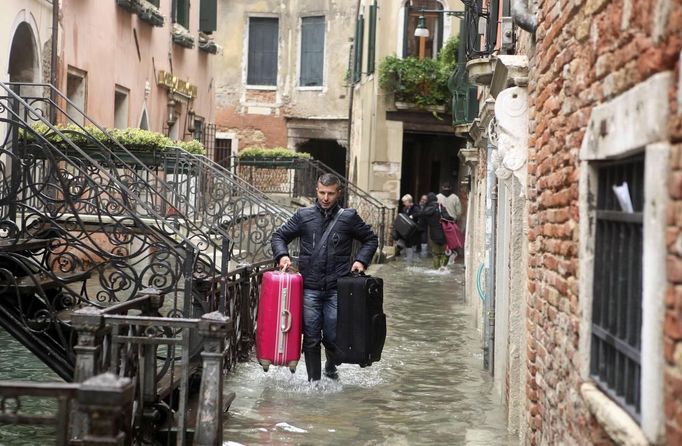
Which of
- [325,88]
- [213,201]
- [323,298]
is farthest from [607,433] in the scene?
[325,88]

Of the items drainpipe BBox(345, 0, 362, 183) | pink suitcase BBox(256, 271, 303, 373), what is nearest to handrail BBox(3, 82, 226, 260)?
pink suitcase BBox(256, 271, 303, 373)

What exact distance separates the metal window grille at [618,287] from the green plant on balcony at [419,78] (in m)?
21.1

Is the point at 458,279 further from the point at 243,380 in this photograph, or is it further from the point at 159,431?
the point at 159,431

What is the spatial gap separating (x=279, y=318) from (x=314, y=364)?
56 cm

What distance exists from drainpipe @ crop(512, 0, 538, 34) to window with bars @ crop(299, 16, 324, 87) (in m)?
26.9

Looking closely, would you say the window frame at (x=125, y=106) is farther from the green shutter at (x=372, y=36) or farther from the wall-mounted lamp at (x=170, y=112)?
the green shutter at (x=372, y=36)

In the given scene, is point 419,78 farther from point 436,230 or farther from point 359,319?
point 359,319

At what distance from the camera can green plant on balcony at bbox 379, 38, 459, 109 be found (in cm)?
2580

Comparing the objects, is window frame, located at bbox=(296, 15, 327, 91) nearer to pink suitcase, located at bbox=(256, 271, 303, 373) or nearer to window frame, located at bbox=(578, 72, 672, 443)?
pink suitcase, located at bbox=(256, 271, 303, 373)

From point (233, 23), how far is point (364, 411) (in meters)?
27.1

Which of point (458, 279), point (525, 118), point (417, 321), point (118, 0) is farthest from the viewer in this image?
point (458, 279)

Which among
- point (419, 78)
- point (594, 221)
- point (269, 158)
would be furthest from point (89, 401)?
point (269, 158)

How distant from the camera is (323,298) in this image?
352 inches

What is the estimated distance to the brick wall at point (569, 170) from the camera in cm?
344
